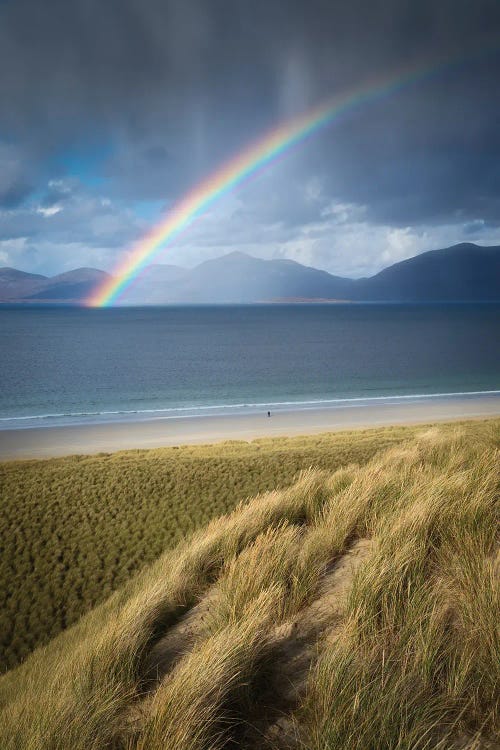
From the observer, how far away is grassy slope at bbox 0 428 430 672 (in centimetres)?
895

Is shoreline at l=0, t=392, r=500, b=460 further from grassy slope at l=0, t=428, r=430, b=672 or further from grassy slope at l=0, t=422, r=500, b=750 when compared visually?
grassy slope at l=0, t=422, r=500, b=750

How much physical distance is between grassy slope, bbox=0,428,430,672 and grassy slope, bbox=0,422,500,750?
4614 mm

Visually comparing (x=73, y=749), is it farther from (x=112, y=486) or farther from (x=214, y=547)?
(x=112, y=486)

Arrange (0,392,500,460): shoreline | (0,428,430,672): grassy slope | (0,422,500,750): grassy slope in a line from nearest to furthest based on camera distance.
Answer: (0,422,500,750): grassy slope < (0,428,430,672): grassy slope < (0,392,500,460): shoreline

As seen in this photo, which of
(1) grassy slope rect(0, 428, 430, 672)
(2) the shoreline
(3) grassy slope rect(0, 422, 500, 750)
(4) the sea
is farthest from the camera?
(4) the sea

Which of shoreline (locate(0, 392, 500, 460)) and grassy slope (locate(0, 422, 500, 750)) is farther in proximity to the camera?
shoreline (locate(0, 392, 500, 460))

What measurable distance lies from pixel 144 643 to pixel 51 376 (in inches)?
2053

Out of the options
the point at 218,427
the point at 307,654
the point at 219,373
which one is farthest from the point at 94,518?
the point at 219,373

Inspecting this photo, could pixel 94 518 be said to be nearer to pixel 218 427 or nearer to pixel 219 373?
pixel 218 427

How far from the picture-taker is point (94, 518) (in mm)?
11352

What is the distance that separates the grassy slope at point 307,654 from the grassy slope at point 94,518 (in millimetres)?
4614

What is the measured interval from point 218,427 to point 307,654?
90.3 ft

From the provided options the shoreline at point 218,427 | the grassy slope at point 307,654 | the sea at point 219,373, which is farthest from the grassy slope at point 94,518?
the sea at point 219,373

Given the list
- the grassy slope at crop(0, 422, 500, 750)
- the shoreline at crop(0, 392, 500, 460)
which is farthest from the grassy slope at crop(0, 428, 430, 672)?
the shoreline at crop(0, 392, 500, 460)
